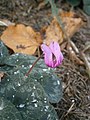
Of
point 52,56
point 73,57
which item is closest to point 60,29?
point 73,57

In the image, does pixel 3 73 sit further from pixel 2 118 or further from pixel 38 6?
pixel 38 6

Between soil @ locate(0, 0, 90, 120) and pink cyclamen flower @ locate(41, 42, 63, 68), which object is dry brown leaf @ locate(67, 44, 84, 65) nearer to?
soil @ locate(0, 0, 90, 120)

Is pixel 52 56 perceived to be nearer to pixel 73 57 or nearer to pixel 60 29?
pixel 73 57

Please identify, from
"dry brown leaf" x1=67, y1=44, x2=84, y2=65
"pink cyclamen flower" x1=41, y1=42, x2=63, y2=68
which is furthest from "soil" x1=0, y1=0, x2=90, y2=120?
"pink cyclamen flower" x1=41, y1=42, x2=63, y2=68

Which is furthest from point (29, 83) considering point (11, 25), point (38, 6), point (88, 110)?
point (38, 6)

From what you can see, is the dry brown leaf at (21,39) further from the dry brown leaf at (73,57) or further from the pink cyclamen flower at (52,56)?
the pink cyclamen flower at (52,56)
